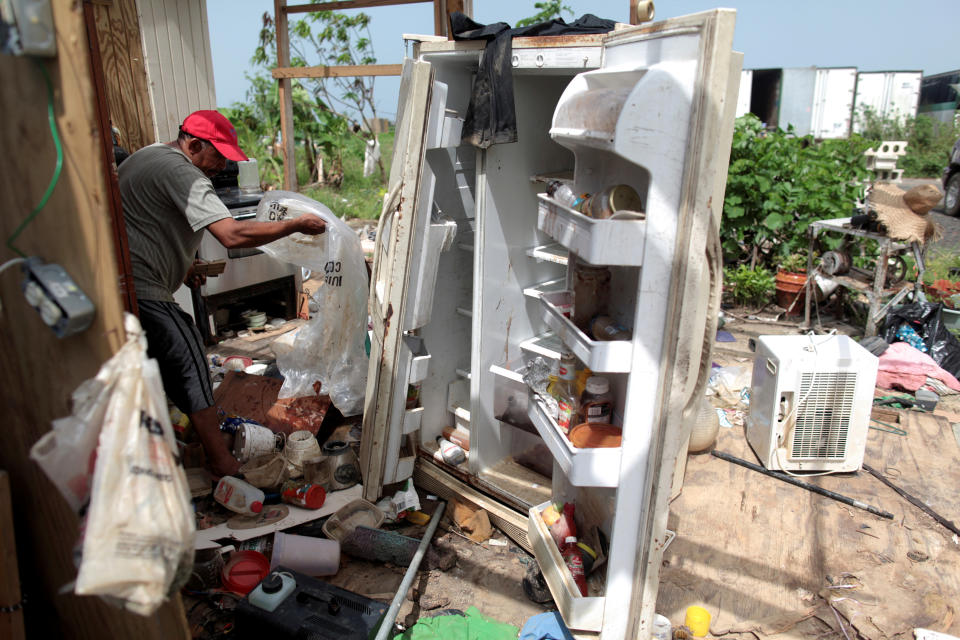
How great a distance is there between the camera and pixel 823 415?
3.38 meters

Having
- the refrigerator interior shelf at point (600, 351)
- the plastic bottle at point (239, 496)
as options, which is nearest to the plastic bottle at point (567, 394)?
the refrigerator interior shelf at point (600, 351)

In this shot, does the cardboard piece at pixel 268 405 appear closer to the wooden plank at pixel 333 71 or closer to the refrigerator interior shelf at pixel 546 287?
the refrigerator interior shelf at pixel 546 287

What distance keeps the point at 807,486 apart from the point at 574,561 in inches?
70.3

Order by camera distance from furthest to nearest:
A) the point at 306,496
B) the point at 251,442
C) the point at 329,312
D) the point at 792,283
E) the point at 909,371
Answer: the point at 792,283, the point at 909,371, the point at 329,312, the point at 251,442, the point at 306,496

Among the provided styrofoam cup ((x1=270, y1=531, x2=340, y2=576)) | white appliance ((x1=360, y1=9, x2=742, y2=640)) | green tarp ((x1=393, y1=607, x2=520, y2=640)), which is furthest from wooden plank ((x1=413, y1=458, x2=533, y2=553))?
styrofoam cup ((x1=270, y1=531, x2=340, y2=576))

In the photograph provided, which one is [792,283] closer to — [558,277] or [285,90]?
[558,277]

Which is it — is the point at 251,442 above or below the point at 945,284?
below

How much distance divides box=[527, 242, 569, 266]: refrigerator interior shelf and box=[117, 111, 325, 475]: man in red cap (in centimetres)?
101

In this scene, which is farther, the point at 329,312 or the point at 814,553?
the point at 329,312

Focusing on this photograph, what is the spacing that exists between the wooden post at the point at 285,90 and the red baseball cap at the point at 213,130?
13.3 ft

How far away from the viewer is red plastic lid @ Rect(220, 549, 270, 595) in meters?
2.42

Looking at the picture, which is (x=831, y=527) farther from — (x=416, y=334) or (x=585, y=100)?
(x=585, y=100)

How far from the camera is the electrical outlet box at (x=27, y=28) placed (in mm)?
1046

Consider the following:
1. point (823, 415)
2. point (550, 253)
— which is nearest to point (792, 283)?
point (823, 415)
